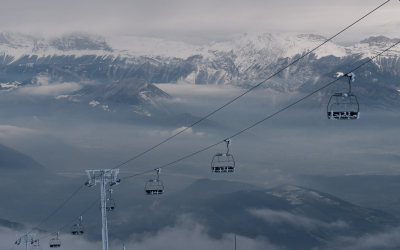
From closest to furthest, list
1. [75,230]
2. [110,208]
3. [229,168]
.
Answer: [229,168]
[110,208]
[75,230]

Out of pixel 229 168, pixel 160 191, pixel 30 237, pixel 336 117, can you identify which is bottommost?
pixel 30 237

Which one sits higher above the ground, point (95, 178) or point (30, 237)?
point (95, 178)

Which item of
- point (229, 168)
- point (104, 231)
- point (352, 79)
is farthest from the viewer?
point (104, 231)

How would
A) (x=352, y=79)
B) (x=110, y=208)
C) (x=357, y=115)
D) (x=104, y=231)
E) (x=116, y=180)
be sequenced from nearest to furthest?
(x=352, y=79) → (x=357, y=115) → (x=104, y=231) → (x=116, y=180) → (x=110, y=208)

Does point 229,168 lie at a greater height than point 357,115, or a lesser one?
lesser

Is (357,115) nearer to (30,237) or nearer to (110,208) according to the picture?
(110,208)

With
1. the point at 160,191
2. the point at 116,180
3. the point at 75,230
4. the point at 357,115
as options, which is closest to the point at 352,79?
the point at 357,115

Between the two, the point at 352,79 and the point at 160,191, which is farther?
the point at 160,191

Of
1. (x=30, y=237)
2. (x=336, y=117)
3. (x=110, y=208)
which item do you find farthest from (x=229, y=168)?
(x=30, y=237)

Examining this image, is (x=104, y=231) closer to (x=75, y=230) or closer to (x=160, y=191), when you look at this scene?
(x=160, y=191)
